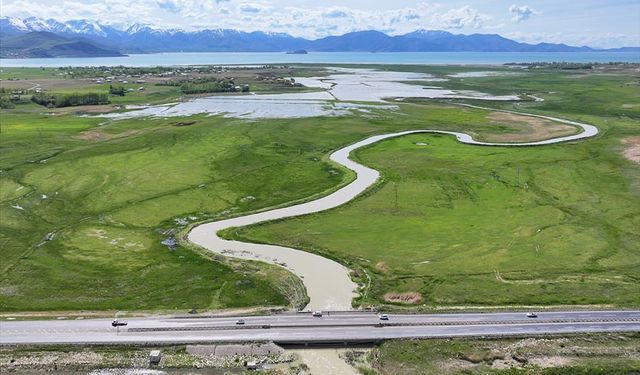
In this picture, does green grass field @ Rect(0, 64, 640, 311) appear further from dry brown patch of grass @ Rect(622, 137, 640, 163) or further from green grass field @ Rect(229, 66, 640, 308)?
dry brown patch of grass @ Rect(622, 137, 640, 163)

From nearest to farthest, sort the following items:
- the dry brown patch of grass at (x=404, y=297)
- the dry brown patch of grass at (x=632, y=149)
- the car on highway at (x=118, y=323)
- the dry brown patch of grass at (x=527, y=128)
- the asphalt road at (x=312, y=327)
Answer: the asphalt road at (x=312, y=327) < the car on highway at (x=118, y=323) < the dry brown patch of grass at (x=404, y=297) < the dry brown patch of grass at (x=632, y=149) < the dry brown patch of grass at (x=527, y=128)

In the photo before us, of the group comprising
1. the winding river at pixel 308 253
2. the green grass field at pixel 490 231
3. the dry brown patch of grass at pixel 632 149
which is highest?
the dry brown patch of grass at pixel 632 149

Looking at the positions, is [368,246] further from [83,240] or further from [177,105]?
[177,105]

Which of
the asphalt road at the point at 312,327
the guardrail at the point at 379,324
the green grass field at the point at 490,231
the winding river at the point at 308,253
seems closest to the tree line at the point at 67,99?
the green grass field at the point at 490,231

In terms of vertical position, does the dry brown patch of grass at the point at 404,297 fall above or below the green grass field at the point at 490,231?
below

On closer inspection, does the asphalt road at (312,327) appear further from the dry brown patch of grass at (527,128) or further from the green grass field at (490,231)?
the dry brown patch of grass at (527,128)

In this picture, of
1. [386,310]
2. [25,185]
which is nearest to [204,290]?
[386,310]
